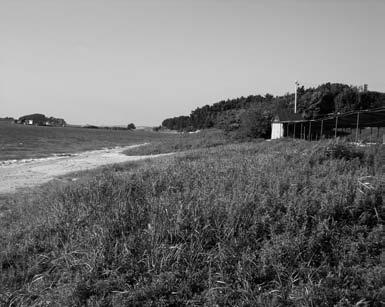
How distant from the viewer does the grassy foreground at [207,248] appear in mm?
3113

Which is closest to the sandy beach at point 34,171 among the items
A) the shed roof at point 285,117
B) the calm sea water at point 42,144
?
the calm sea water at point 42,144

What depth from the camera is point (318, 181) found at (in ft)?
17.6

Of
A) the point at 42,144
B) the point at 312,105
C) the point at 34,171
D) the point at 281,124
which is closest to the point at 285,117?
the point at 281,124

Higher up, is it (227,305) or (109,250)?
(109,250)

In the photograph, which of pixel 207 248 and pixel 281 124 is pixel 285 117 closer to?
pixel 281 124

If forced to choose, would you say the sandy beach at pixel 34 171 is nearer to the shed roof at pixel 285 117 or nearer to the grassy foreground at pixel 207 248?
the grassy foreground at pixel 207 248

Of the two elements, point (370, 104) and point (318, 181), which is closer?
point (318, 181)

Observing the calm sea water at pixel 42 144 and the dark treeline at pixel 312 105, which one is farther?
the dark treeline at pixel 312 105

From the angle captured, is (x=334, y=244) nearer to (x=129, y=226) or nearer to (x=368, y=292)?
(x=368, y=292)

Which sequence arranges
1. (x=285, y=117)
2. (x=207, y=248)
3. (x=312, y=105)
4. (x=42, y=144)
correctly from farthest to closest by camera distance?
(x=312, y=105), (x=42, y=144), (x=285, y=117), (x=207, y=248)

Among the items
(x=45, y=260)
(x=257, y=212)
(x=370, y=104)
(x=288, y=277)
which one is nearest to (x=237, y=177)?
(x=257, y=212)

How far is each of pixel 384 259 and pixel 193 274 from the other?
2043 mm

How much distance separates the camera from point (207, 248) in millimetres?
3787

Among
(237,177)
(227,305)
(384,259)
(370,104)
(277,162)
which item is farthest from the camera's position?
(370,104)
